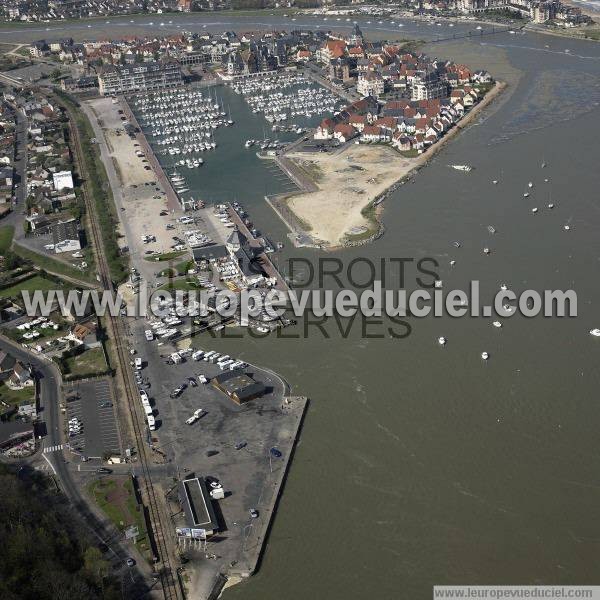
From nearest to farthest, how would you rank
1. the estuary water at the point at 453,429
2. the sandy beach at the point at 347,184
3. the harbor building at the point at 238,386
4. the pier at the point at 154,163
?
the estuary water at the point at 453,429 → the harbor building at the point at 238,386 → the sandy beach at the point at 347,184 → the pier at the point at 154,163

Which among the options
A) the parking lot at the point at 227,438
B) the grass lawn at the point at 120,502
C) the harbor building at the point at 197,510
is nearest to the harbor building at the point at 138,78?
the parking lot at the point at 227,438

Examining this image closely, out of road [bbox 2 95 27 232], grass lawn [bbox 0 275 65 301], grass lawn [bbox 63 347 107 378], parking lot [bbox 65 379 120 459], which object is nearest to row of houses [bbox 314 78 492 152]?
road [bbox 2 95 27 232]

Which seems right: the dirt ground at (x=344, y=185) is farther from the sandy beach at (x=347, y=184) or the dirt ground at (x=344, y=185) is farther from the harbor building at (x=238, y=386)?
the harbor building at (x=238, y=386)

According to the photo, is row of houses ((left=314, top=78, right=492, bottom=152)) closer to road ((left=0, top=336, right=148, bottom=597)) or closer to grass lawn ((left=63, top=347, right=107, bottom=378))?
grass lawn ((left=63, top=347, right=107, bottom=378))

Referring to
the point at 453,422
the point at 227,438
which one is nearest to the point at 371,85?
the point at 453,422

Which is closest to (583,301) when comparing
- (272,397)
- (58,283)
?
(272,397)
